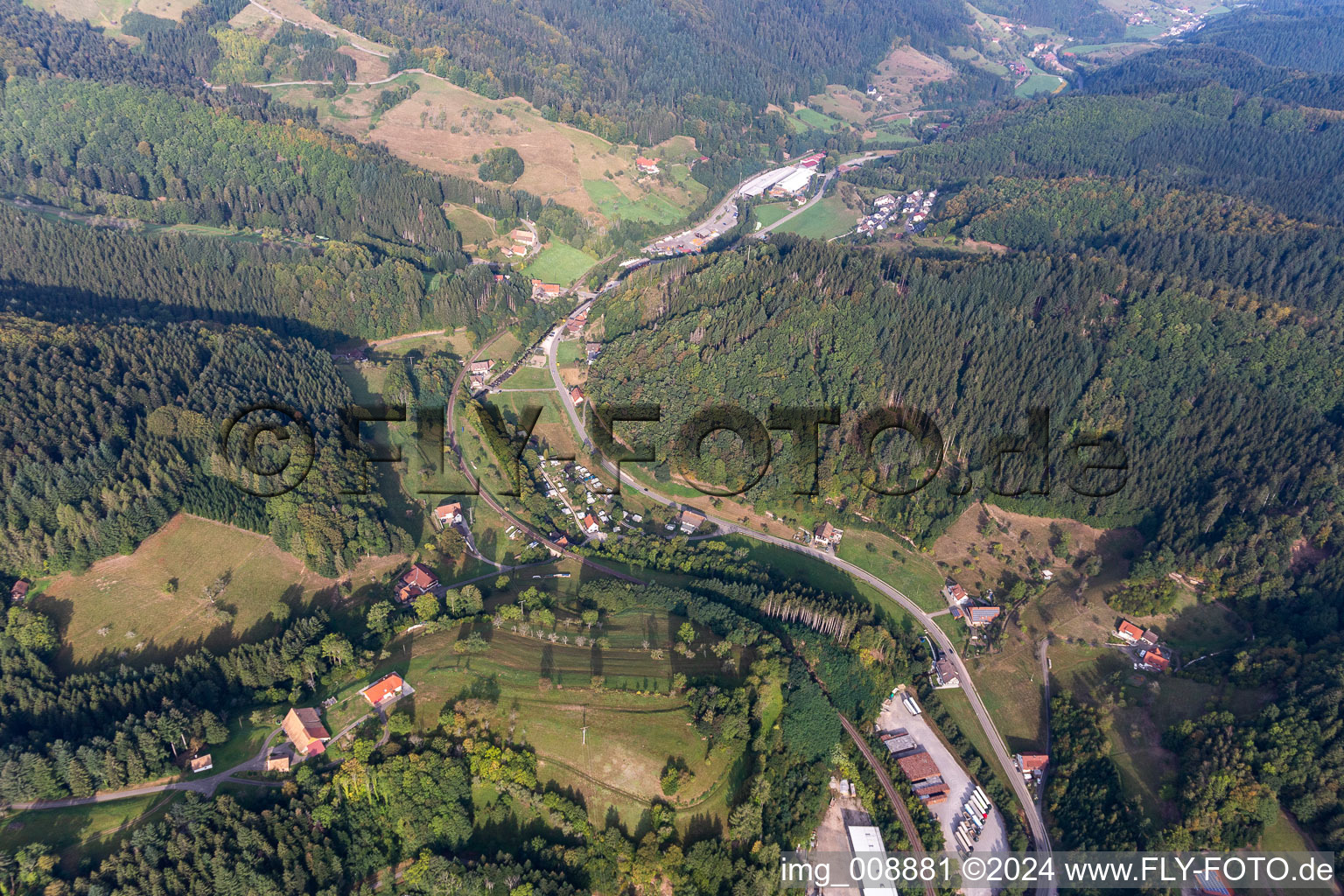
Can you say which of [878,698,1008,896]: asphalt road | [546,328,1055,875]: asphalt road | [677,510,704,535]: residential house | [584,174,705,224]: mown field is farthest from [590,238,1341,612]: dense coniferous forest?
[584,174,705,224]: mown field

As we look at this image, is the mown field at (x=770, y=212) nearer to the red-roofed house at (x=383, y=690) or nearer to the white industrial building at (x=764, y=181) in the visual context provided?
the white industrial building at (x=764, y=181)

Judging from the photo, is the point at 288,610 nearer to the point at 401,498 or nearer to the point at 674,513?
the point at 401,498

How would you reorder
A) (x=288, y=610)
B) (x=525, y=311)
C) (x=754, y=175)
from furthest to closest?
(x=754, y=175) → (x=525, y=311) → (x=288, y=610)

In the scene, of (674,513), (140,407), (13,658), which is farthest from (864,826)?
(140,407)

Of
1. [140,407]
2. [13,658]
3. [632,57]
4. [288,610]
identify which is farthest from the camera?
[632,57]

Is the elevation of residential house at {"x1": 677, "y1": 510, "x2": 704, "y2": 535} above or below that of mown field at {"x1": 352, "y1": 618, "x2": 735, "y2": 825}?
above

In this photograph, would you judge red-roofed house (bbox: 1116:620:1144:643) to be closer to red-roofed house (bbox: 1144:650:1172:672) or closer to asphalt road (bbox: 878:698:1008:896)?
red-roofed house (bbox: 1144:650:1172:672)

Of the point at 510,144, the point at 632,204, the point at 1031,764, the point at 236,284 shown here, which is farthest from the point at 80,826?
the point at 510,144
